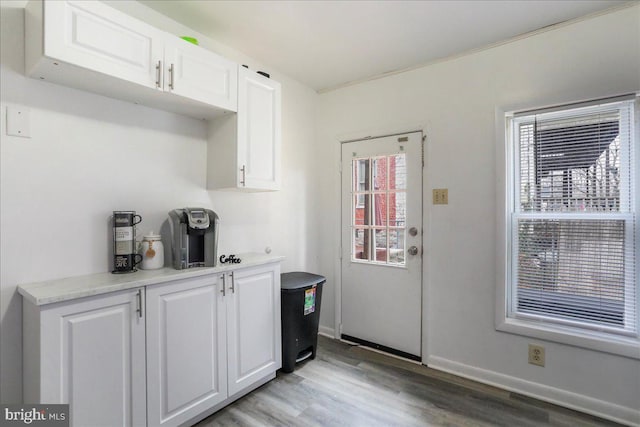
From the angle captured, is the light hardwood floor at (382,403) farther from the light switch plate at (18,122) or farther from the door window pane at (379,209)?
the light switch plate at (18,122)

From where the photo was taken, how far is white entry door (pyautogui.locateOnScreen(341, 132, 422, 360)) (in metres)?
2.70

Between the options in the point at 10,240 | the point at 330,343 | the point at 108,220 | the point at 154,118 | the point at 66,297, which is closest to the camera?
the point at 66,297

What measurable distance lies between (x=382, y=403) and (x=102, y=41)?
2662mm

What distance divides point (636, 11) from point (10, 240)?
3701 mm

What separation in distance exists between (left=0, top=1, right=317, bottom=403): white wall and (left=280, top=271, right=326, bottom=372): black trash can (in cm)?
61

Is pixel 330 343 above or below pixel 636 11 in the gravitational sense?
below

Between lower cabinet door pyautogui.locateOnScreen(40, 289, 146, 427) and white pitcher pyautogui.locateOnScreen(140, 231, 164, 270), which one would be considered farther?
white pitcher pyautogui.locateOnScreen(140, 231, 164, 270)

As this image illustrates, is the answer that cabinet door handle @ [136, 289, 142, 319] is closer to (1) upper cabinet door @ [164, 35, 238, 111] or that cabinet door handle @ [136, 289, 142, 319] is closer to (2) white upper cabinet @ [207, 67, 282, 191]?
(2) white upper cabinet @ [207, 67, 282, 191]

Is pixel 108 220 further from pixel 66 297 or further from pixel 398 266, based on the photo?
pixel 398 266

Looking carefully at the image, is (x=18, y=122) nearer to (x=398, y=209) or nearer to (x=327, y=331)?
(x=398, y=209)

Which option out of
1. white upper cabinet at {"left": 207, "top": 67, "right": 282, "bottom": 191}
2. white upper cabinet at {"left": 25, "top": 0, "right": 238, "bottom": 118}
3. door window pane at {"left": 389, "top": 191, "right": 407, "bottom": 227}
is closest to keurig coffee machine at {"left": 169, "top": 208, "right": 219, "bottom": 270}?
white upper cabinet at {"left": 207, "top": 67, "right": 282, "bottom": 191}

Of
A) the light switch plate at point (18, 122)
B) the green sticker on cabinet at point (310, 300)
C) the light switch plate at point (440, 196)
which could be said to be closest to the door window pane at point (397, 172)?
the light switch plate at point (440, 196)

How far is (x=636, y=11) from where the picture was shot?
1.87 metres

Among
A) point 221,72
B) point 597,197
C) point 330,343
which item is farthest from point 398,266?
point 221,72
